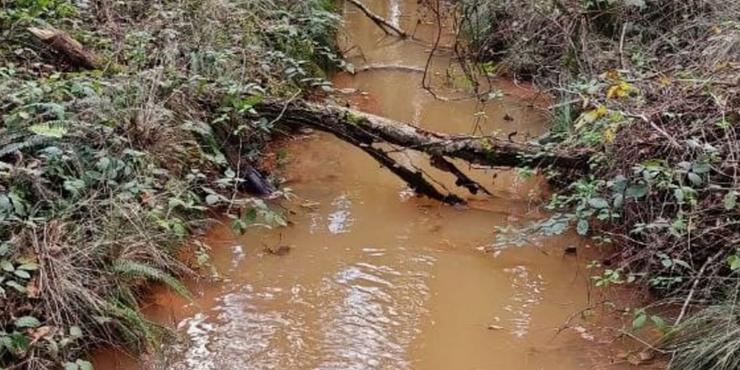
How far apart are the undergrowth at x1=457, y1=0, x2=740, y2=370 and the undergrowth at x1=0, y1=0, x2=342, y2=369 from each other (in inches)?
73.8

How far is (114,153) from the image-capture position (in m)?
4.07

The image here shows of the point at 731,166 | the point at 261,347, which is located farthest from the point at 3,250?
the point at 731,166

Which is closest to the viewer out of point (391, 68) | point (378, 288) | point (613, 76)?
point (378, 288)

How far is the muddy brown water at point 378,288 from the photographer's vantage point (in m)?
3.62

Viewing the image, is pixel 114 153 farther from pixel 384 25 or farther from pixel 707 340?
pixel 384 25

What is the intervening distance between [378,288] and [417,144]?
4.07 feet

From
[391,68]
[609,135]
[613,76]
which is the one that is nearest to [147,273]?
[609,135]

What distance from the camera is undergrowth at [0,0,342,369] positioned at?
3.28 m

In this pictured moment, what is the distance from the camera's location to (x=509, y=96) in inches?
291

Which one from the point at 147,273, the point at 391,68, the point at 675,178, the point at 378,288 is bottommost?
the point at 378,288

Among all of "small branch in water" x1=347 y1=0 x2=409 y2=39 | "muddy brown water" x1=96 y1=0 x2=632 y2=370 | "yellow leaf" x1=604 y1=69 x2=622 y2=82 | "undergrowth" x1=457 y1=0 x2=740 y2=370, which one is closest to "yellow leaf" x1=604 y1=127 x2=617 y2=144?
"undergrowth" x1=457 y1=0 x2=740 y2=370

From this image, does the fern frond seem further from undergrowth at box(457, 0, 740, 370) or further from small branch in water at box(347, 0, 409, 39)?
small branch in water at box(347, 0, 409, 39)

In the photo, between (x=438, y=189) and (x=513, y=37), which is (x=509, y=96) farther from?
(x=438, y=189)

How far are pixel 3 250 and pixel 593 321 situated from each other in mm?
2716
